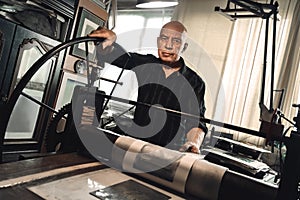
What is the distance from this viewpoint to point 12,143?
8.55 feet

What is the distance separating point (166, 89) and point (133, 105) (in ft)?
1.13

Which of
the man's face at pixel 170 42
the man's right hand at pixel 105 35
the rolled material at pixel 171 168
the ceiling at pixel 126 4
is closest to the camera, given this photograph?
the rolled material at pixel 171 168

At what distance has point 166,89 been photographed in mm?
1746

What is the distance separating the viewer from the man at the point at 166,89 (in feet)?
5.25

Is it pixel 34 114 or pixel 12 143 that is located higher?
pixel 34 114

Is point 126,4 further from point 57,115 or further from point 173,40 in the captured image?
point 57,115

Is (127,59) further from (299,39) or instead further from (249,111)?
(299,39)

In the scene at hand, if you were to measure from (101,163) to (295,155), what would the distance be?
0.75 m

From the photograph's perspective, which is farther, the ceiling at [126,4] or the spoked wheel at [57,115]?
the ceiling at [126,4]

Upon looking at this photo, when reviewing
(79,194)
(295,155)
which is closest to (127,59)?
(79,194)

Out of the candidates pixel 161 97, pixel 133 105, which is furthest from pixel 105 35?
pixel 161 97

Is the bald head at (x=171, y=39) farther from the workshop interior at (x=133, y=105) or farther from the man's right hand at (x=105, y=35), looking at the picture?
the man's right hand at (x=105, y=35)

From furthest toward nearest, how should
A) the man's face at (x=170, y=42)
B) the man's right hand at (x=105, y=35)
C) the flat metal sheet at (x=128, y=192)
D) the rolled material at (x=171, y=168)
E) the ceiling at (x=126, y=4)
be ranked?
the ceiling at (x=126, y=4) < the man's face at (x=170, y=42) < the man's right hand at (x=105, y=35) < the rolled material at (x=171, y=168) < the flat metal sheet at (x=128, y=192)

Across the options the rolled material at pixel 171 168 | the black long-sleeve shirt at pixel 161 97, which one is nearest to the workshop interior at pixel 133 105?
the rolled material at pixel 171 168
